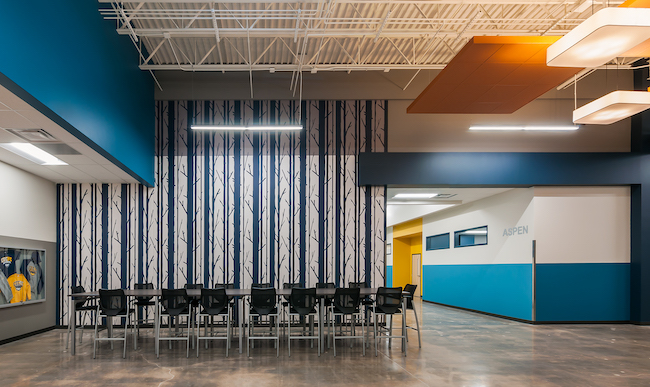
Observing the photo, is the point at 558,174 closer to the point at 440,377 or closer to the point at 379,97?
the point at 379,97

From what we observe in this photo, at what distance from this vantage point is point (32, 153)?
6.38 metres

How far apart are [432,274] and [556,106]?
261 inches

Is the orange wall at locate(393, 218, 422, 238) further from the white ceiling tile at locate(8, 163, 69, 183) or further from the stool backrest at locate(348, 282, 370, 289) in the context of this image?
the white ceiling tile at locate(8, 163, 69, 183)

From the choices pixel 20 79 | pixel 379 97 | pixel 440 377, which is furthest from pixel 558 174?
pixel 20 79

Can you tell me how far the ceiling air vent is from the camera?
534 centimetres

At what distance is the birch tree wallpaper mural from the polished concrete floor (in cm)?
185

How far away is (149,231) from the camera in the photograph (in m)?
8.78

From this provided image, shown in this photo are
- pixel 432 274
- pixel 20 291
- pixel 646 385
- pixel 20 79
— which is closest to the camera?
pixel 20 79

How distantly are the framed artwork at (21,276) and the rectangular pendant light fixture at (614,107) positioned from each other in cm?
838

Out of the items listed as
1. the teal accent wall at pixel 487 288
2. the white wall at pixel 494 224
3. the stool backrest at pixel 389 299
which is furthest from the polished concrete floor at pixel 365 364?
the white wall at pixel 494 224

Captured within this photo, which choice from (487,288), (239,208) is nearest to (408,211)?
(487,288)

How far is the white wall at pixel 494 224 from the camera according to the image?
9195 mm

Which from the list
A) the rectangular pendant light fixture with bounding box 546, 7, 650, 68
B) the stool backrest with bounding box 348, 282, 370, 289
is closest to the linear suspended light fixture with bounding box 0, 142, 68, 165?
the stool backrest with bounding box 348, 282, 370, 289

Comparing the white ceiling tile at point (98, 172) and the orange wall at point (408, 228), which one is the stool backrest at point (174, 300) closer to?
the white ceiling tile at point (98, 172)
